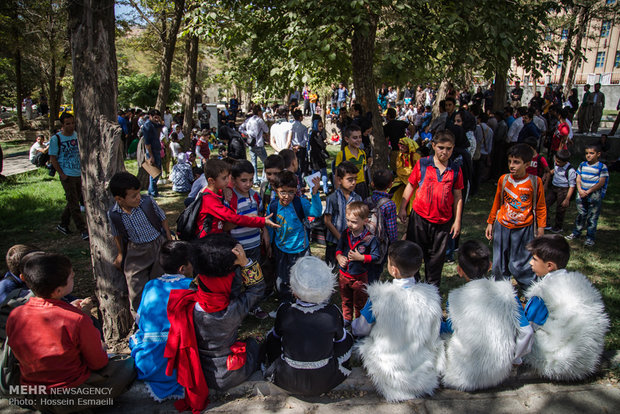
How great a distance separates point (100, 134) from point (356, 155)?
3.38 m

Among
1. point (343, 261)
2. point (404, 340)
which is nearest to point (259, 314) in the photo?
point (343, 261)

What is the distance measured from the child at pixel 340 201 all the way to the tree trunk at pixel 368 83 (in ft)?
16.2

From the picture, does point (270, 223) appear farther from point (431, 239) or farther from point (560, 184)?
point (560, 184)

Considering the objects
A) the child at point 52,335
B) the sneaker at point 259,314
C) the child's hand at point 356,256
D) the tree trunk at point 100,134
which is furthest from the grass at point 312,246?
the child at point 52,335

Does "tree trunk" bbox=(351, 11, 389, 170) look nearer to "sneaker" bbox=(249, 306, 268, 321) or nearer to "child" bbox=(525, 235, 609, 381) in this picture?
"sneaker" bbox=(249, 306, 268, 321)

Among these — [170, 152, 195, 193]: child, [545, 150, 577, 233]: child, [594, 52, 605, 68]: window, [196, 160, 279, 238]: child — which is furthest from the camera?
[594, 52, 605, 68]: window

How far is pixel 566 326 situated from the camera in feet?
10.1

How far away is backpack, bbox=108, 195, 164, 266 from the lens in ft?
11.7

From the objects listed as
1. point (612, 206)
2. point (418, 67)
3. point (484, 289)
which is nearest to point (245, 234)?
point (484, 289)

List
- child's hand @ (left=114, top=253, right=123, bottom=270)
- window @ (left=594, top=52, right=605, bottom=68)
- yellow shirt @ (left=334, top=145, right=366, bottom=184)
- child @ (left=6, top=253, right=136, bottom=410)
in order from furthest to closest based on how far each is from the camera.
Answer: window @ (left=594, top=52, right=605, bottom=68) < yellow shirt @ (left=334, top=145, right=366, bottom=184) < child's hand @ (left=114, top=253, right=123, bottom=270) < child @ (left=6, top=253, right=136, bottom=410)

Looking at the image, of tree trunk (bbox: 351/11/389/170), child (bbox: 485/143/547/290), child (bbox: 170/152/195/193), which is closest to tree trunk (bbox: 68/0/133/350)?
child (bbox: 485/143/547/290)

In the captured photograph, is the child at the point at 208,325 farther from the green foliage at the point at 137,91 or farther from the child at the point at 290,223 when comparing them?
the green foliage at the point at 137,91

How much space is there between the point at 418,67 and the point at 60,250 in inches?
253

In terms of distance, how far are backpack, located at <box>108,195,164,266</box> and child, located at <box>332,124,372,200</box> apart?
104 inches
